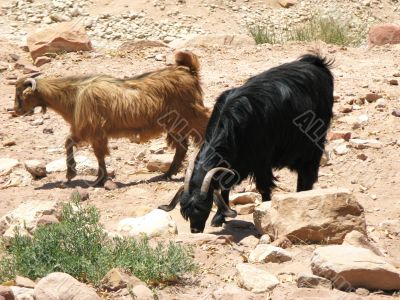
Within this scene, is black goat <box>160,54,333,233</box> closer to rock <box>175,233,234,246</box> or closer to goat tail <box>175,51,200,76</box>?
rock <box>175,233,234,246</box>

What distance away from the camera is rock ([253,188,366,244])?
21.1 feet

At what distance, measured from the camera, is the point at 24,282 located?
5.52 metres

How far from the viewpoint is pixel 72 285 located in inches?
204

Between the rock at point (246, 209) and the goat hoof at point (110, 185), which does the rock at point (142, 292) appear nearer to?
the rock at point (246, 209)

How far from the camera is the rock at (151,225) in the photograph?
22.7 ft

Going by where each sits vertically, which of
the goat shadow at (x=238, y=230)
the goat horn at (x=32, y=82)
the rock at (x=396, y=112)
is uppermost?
the goat horn at (x=32, y=82)

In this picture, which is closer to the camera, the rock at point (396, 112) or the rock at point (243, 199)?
the rock at point (243, 199)

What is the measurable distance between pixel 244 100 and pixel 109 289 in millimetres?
2506

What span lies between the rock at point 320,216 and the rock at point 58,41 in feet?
28.6

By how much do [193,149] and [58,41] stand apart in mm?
4705

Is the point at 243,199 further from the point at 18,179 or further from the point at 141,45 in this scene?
the point at 141,45

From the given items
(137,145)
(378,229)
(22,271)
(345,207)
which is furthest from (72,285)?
(137,145)

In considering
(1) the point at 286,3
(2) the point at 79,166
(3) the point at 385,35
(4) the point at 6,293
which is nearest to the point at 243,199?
(2) the point at 79,166

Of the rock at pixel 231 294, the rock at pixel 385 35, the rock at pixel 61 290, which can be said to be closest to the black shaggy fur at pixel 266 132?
the rock at pixel 231 294
